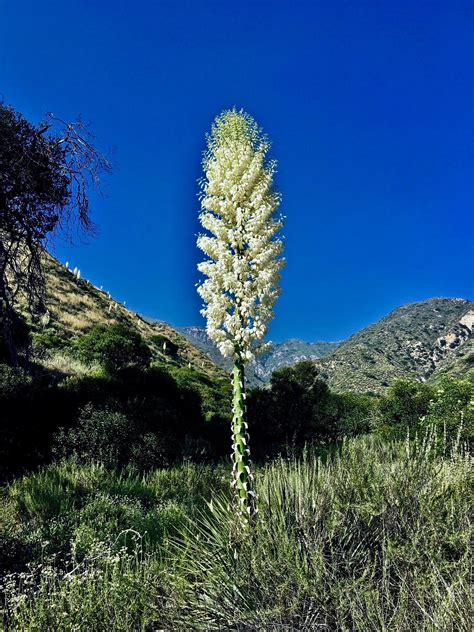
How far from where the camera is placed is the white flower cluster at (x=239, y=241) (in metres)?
3.71

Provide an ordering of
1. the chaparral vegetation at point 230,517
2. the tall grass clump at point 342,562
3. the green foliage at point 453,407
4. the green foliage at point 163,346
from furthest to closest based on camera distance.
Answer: the green foliage at point 163,346, the green foliage at point 453,407, the chaparral vegetation at point 230,517, the tall grass clump at point 342,562

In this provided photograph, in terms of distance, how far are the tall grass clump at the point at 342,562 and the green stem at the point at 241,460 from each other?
160 mm

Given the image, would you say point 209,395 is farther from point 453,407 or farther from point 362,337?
point 362,337

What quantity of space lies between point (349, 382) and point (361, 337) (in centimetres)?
2776

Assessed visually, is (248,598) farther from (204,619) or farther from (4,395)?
(4,395)

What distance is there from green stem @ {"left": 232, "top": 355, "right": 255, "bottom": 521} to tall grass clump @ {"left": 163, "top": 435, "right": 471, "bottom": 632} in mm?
160

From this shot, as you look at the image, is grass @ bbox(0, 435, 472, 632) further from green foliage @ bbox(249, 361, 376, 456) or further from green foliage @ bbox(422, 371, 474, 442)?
green foliage @ bbox(249, 361, 376, 456)

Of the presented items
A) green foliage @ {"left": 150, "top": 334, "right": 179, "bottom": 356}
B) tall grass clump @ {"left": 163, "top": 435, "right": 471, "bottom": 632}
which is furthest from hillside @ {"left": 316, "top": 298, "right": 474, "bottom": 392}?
tall grass clump @ {"left": 163, "top": 435, "right": 471, "bottom": 632}

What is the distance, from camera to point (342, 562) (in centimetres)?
285

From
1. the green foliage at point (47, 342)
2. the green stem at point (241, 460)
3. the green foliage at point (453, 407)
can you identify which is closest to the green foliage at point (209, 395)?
the green foliage at point (47, 342)

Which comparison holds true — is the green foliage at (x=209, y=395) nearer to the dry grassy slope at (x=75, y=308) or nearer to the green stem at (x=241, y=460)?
the dry grassy slope at (x=75, y=308)

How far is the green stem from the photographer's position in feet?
10.9

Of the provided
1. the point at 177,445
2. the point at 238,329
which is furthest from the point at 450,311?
the point at 238,329

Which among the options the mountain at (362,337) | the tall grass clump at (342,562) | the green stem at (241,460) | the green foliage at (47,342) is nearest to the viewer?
the tall grass clump at (342,562)
